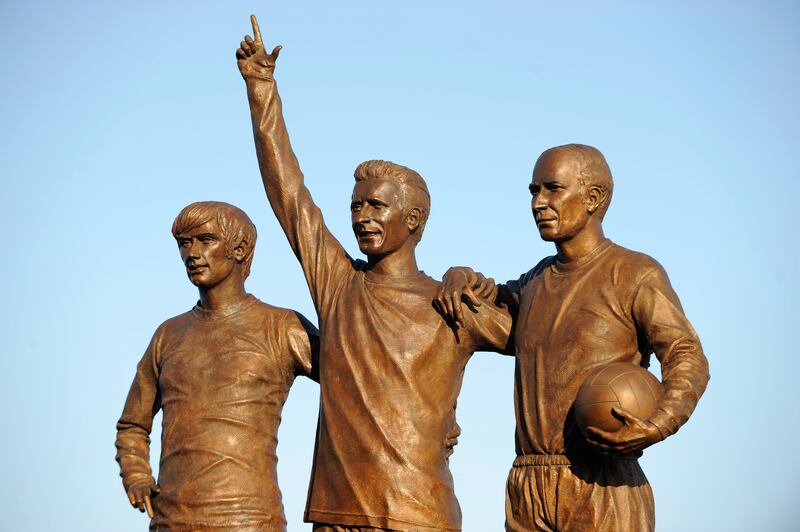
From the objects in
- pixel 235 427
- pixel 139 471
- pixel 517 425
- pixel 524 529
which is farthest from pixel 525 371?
pixel 139 471

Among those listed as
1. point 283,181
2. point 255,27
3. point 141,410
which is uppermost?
point 255,27

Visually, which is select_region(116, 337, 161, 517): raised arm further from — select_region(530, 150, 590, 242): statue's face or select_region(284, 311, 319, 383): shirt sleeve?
select_region(530, 150, 590, 242): statue's face

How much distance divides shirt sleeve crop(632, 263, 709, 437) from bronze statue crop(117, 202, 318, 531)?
3105 millimetres

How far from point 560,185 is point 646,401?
6.57 ft

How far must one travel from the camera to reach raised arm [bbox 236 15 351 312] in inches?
549

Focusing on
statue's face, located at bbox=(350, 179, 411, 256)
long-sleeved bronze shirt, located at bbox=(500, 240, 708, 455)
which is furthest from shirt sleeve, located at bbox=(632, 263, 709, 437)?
statue's face, located at bbox=(350, 179, 411, 256)

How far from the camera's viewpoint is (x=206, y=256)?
14.3 m

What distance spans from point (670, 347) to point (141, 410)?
16.0 ft

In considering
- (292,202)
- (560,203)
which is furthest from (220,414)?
(560,203)

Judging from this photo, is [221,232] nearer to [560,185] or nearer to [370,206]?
[370,206]

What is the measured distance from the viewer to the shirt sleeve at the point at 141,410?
47.6ft

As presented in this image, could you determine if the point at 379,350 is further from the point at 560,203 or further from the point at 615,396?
the point at 615,396

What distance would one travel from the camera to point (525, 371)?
1275 cm

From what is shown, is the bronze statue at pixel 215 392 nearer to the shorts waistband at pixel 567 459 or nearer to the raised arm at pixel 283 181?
the raised arm at pixel 283 181
